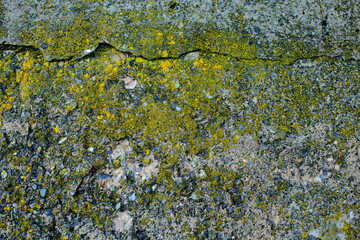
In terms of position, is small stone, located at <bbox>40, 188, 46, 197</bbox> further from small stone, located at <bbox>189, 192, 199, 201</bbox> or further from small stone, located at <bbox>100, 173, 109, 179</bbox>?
small stone, located at <bbox>189, 192, 199, 201</bbox>

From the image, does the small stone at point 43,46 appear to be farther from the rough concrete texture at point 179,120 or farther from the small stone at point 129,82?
the small stone at point 129,82

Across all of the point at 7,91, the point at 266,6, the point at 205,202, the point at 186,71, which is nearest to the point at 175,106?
the point at 186,71

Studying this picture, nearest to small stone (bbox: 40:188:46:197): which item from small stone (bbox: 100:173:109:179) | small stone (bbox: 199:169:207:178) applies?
small stone (bbox: 100:173:109:179)

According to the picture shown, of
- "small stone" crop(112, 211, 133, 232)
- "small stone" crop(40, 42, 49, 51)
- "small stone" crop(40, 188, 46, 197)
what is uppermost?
"small stone" crop(40, 42, 49, 51)

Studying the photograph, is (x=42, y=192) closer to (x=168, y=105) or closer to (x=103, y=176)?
(x=103, y=176)

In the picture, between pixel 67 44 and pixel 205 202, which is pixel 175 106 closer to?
pixel 205 202

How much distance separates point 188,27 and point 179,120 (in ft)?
1.99

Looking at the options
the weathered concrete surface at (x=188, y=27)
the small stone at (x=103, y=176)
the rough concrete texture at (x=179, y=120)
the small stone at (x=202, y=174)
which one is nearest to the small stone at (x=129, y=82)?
the rough concrete texture at (x=179, y=120)

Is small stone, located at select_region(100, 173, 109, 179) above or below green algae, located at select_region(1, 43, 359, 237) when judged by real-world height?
below

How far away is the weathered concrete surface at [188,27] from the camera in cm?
157

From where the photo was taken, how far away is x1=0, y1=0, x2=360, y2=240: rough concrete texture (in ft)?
4.40

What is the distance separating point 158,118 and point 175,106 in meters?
0.12

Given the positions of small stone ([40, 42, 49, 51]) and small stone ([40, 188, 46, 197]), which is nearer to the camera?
small stone ([40, 188, 46, 197])

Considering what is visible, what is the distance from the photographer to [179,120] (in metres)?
1.45
